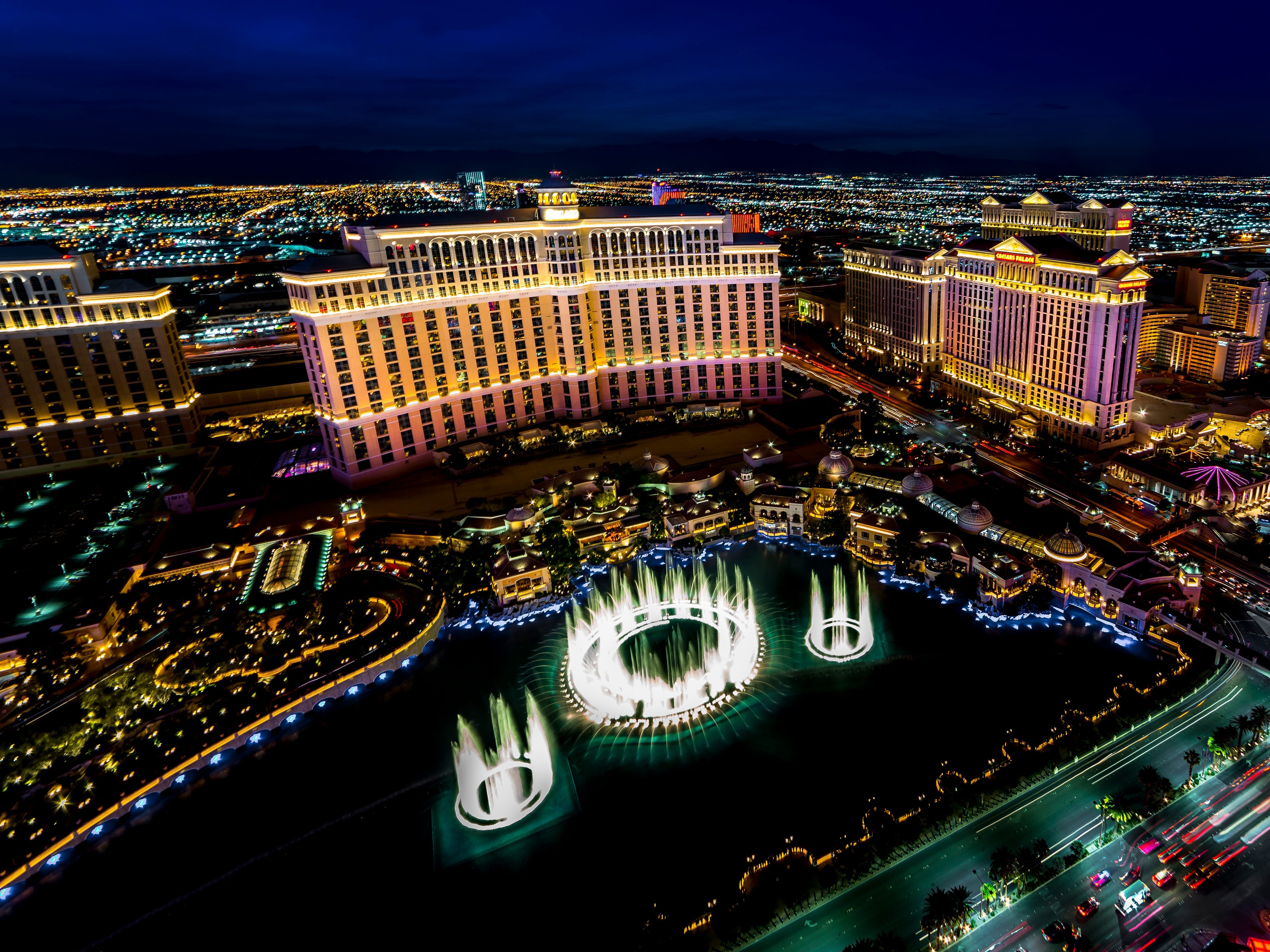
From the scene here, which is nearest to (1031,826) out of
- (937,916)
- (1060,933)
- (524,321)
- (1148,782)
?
(1060,933)

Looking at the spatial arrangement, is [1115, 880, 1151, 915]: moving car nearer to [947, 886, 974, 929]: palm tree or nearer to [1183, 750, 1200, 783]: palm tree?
[947, 886, 974, 929]: palm tree

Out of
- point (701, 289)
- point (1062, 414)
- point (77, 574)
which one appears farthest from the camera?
→ point (701, 289)

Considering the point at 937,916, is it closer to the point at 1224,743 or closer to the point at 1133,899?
the point at 1133,899

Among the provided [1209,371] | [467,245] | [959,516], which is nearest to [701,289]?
[467,245]

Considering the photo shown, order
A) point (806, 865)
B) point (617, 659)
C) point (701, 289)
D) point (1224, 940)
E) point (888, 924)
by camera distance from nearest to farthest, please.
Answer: point (1224, 940) → point (888, 924) → point (806, 865) → point (617, 659) → point (701, 289)

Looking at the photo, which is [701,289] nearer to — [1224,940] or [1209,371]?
[1209,371]

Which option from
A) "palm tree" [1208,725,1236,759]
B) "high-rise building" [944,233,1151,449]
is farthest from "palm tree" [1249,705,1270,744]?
"high-rise building" [944,233,1151,449]

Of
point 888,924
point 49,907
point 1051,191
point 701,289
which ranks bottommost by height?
point 888,924

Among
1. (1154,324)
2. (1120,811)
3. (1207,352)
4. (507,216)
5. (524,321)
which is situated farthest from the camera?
(1154,324)
